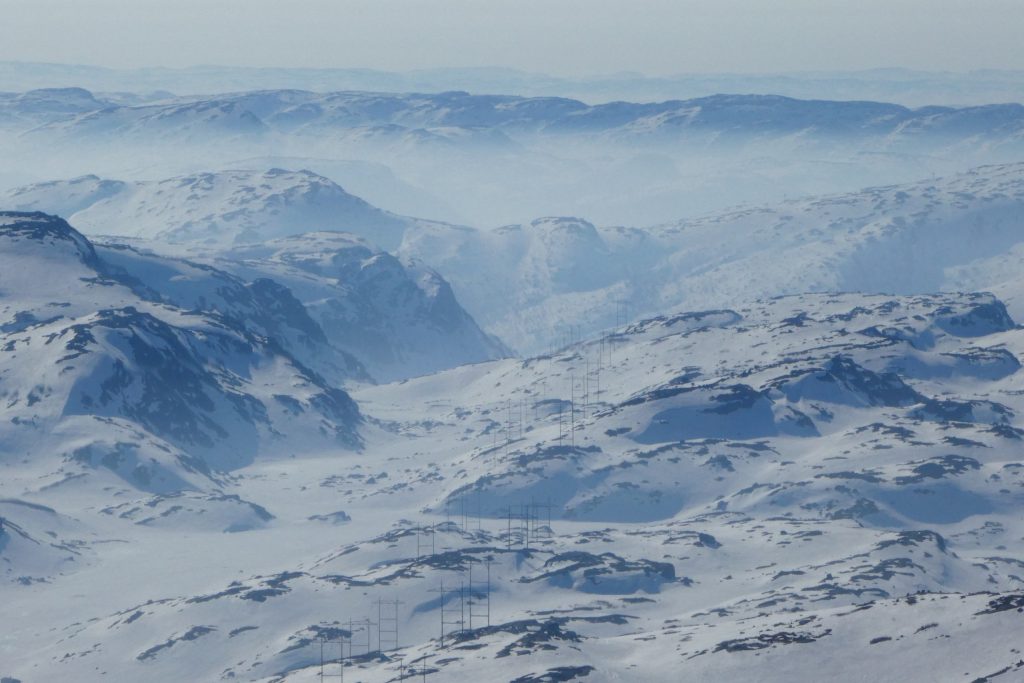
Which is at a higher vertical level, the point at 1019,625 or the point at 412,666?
the point at 1019,625

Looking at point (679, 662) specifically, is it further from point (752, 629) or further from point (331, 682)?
point (331, 682)

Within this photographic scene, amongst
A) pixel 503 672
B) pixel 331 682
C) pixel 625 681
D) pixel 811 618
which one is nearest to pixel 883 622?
pixel 811 618

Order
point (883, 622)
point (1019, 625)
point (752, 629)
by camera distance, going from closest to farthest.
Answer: point (1019, 625), point (883, 622), point (752, 629)

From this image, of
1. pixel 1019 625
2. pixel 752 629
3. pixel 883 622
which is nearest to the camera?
pixel 1019 625

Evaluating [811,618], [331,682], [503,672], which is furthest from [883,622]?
[331,682]

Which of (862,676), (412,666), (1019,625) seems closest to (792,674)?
(862,676)

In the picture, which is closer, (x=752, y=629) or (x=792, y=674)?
(x=792, y=674)

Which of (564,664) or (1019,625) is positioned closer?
(1019,625)

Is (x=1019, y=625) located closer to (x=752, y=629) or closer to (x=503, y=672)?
(x=752, y=629)
